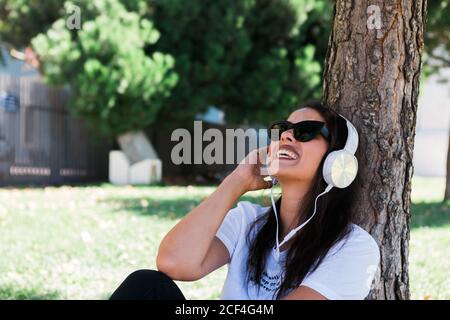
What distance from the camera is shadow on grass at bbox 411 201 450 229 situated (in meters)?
7.24

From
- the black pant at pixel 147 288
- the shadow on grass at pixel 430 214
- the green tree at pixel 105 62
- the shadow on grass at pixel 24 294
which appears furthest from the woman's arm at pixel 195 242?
the green tree at pixel 105 62

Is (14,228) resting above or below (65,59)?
below

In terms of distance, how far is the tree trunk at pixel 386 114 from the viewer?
262 centimetres

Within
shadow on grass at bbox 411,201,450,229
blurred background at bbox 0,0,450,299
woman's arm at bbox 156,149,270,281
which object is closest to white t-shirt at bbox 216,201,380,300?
woman's arm at bbox 156,149,270,281

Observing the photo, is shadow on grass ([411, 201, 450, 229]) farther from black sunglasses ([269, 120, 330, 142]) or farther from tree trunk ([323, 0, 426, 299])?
black sunglasses ([269, 120, 330, 142])

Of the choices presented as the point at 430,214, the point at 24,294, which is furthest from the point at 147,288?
the point at 430,214

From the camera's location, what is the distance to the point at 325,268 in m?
2.14

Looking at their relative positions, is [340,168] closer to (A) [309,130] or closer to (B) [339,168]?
(B) [339,168]

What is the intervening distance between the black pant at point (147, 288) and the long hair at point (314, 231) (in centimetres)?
37

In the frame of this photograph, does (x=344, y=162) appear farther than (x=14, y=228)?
No

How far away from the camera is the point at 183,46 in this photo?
13.2 m
